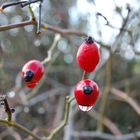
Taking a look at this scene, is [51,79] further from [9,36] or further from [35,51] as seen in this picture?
[9,36]

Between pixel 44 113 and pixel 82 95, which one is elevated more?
pixel 82 95

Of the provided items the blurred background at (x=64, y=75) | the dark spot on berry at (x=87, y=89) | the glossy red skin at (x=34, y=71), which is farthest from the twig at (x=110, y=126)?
the dark spot on berry at (x=87, y=89)

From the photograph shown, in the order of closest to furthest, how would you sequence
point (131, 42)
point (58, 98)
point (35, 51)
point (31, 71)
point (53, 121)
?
point (31, 71) → point (131, 42) → point (53, 121) → point (58, 98) → point (35, 51)

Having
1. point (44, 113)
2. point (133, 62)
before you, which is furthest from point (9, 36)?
point (133, 62)

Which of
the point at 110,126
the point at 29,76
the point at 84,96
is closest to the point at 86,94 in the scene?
the point at 84,96

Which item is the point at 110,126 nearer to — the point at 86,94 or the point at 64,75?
the point at 64,75

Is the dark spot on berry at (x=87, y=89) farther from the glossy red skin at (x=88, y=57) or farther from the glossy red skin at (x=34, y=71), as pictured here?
the glossy red skin at (x=34, y=71)

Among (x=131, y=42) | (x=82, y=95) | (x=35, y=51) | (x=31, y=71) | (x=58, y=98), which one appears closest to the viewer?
(x=82, y=95)

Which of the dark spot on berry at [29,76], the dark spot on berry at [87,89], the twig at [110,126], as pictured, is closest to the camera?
the dark spot on berry at [87,89]
